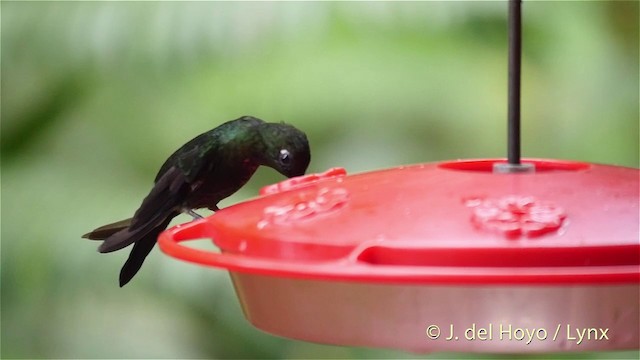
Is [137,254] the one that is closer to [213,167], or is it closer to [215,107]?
[213,167]

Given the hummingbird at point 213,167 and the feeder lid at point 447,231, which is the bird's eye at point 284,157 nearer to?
the hummingbird at point 213,167

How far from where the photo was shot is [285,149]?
4.13ft

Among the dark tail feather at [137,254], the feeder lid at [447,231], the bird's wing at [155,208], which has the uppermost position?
the feeder lid at [447,231]

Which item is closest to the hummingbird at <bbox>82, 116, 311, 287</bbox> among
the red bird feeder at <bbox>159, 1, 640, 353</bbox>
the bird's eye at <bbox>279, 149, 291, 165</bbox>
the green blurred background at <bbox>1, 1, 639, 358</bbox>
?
the bird's eye at <bbox>279, 149, 291, 165</bbox>

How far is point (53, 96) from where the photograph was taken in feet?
6.55

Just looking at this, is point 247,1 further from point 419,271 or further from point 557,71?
point 419,271

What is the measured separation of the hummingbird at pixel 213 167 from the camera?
1271 mm

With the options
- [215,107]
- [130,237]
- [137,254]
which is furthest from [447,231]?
[215,107]

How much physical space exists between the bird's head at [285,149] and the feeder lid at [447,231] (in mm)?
355

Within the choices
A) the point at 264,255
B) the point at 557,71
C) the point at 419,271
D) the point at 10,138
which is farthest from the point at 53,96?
the point at 419,271

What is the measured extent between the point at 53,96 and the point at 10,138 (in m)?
0.14

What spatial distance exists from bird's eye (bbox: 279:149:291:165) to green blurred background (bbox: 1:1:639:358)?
582 mm

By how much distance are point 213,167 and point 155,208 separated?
0.11m

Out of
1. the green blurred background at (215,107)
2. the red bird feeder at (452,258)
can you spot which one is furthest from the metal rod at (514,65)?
the green blurred background at (215,107)
